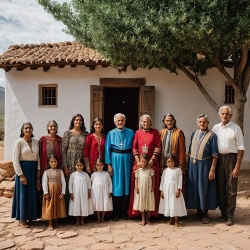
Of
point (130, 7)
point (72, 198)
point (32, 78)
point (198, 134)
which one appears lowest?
point (72, 198)

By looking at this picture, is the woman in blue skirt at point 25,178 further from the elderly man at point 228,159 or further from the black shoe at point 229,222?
the black shoe at point 229,222

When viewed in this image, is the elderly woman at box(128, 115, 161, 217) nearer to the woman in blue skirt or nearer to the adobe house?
the woman in blue skirt

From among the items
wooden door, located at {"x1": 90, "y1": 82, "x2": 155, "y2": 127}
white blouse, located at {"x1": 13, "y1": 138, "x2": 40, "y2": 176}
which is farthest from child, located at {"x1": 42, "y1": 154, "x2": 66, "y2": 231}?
wooden door, located at {"x1": 90, "y1": 82, "x2": 155, "y2": 127}

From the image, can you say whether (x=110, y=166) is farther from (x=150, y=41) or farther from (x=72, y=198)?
(x=150, y=41)

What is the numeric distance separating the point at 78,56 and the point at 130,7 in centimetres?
294

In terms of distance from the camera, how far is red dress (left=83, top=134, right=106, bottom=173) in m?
5.02

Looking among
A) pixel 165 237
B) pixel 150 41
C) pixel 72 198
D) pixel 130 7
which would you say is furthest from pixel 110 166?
pixel 130 7

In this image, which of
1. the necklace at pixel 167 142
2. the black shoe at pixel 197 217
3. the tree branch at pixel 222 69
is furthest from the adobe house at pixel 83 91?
the necklace at pixel 167 142

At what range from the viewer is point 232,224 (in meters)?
4.95

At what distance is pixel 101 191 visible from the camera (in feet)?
16.3

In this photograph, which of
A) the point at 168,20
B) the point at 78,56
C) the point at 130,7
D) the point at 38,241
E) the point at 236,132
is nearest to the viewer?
the point at 38,241

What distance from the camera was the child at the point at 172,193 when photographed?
4.81 m

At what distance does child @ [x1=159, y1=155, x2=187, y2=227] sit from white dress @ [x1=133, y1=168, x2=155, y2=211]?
187mm

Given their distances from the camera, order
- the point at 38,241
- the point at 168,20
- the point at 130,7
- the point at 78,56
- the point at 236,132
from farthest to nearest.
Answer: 1. the point at 78,56
2. the point at 130,7
3. the point at 168,20
4. the point at 236,132
5. the point at 38,241
